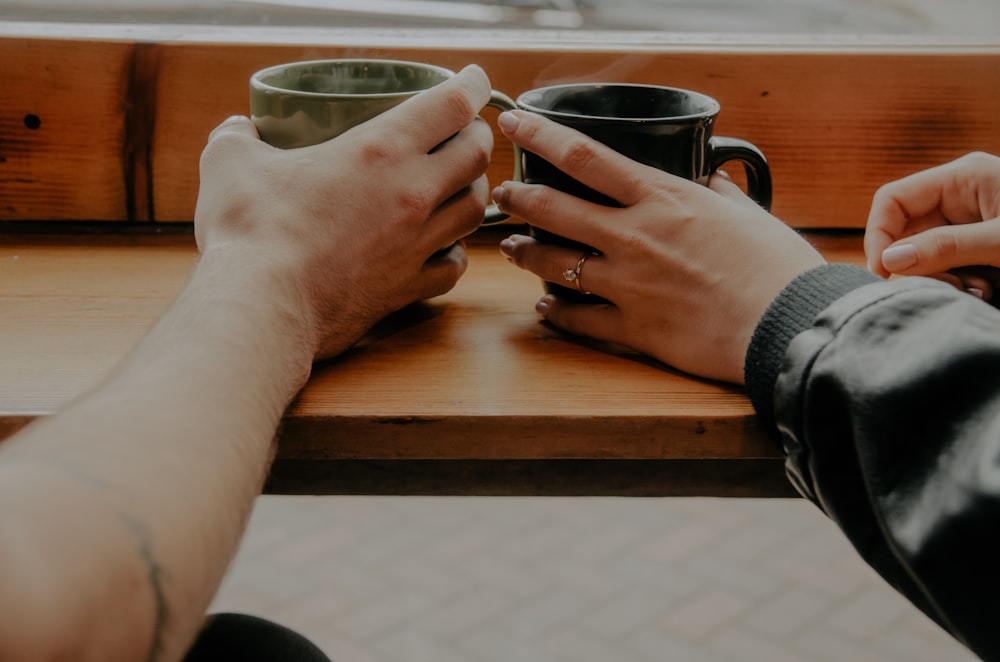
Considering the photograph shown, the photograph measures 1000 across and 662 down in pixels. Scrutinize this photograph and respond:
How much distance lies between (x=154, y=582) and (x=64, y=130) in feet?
2.53

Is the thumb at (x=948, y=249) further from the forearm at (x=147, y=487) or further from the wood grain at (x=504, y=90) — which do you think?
the forearm at (x=147, y=487)

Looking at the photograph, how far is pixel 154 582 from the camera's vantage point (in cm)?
50

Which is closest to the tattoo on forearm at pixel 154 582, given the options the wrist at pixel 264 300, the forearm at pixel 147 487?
the forearm at pixel 147 487

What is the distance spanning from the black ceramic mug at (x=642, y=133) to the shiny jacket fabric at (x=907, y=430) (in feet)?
0.65

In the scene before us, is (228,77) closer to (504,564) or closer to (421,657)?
(421,657)

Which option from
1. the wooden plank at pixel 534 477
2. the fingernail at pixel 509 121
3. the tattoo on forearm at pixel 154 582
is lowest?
the wooden plank at pixel 534 477

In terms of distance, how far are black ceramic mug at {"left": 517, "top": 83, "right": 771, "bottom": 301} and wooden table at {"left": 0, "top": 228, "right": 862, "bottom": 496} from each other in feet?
0.39

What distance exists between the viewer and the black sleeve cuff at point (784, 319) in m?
0.67

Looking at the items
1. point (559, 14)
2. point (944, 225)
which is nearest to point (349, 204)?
point (944, 225)

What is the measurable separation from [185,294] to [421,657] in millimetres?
1628

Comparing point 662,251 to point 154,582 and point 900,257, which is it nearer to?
point 900,257

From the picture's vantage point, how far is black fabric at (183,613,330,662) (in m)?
0.73

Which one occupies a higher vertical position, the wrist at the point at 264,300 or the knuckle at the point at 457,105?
the knuckle at the point at 457,105

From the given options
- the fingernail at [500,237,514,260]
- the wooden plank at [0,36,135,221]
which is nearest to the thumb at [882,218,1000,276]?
the fingernail at [500,237,514,260]
